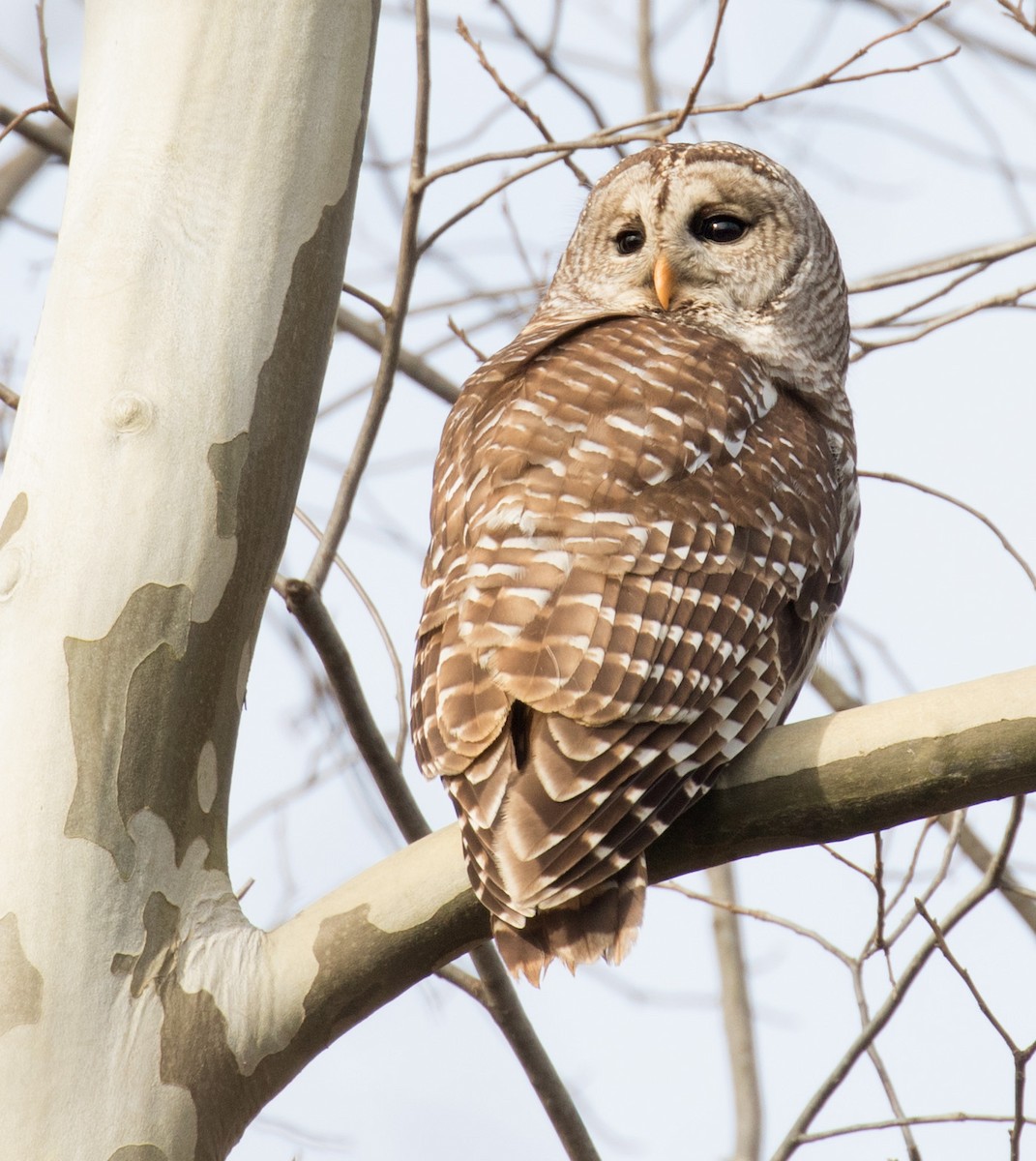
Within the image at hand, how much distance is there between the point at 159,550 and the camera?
7.84ft

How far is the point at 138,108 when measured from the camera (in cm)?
267

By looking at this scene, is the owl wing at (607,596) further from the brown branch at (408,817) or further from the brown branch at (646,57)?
the brown branch at (646,57)

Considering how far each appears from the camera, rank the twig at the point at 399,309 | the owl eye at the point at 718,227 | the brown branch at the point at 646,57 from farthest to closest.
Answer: the brown branch at the point at 646,57, the owl eye at the point at 718,227, the twig at the point at 399,309

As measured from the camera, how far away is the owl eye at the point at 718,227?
4844 millimetres

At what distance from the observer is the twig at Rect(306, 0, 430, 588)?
10.6ft

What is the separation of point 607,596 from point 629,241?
7.85 ft

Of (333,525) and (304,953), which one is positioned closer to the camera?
(304,953)

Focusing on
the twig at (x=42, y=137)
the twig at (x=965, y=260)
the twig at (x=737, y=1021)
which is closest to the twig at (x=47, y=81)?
the twig at (x=42, y=137)

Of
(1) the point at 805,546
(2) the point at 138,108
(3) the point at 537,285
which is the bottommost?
(1) the point at 805,546

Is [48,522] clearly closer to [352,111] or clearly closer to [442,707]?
[442,707]

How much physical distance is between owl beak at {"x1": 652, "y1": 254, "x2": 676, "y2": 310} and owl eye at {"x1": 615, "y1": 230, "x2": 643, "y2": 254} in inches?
10.5

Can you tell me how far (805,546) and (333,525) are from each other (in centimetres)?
102

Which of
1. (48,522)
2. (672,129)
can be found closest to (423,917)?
(48,522)

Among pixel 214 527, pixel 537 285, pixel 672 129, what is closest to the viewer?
pixel 214 527
